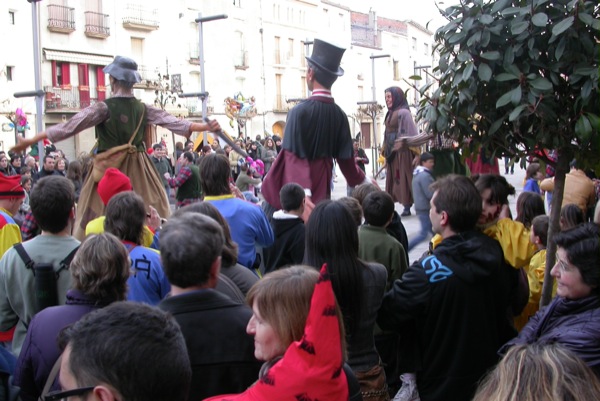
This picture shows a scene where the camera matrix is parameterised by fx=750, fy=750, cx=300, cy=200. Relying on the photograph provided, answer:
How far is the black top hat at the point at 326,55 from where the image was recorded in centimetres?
598

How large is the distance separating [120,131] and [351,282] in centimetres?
326

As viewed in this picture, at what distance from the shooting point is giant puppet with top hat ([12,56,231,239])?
605cm

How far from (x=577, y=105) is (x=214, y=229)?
2.11 m

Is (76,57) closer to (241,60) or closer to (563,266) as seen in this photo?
(241,60)

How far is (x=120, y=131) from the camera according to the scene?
619 centimetres

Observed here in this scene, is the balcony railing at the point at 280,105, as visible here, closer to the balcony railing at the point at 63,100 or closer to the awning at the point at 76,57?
the awning at the point at 76,57

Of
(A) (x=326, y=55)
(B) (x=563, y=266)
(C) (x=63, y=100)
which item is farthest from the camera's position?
(C) (x=63, y=100)

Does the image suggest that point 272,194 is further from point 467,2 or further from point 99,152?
point 467,2

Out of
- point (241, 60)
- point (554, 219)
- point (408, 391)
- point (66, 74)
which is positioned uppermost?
point (241, 60)

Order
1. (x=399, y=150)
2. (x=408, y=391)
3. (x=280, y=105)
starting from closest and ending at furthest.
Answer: (x=408, y=391), (x=399, y=150), (x=280, y=105)

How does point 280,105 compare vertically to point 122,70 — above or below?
above

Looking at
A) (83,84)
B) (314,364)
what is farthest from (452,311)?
(83,84)

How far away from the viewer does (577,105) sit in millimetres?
4012

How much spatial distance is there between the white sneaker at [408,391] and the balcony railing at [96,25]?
35919 millimetres
